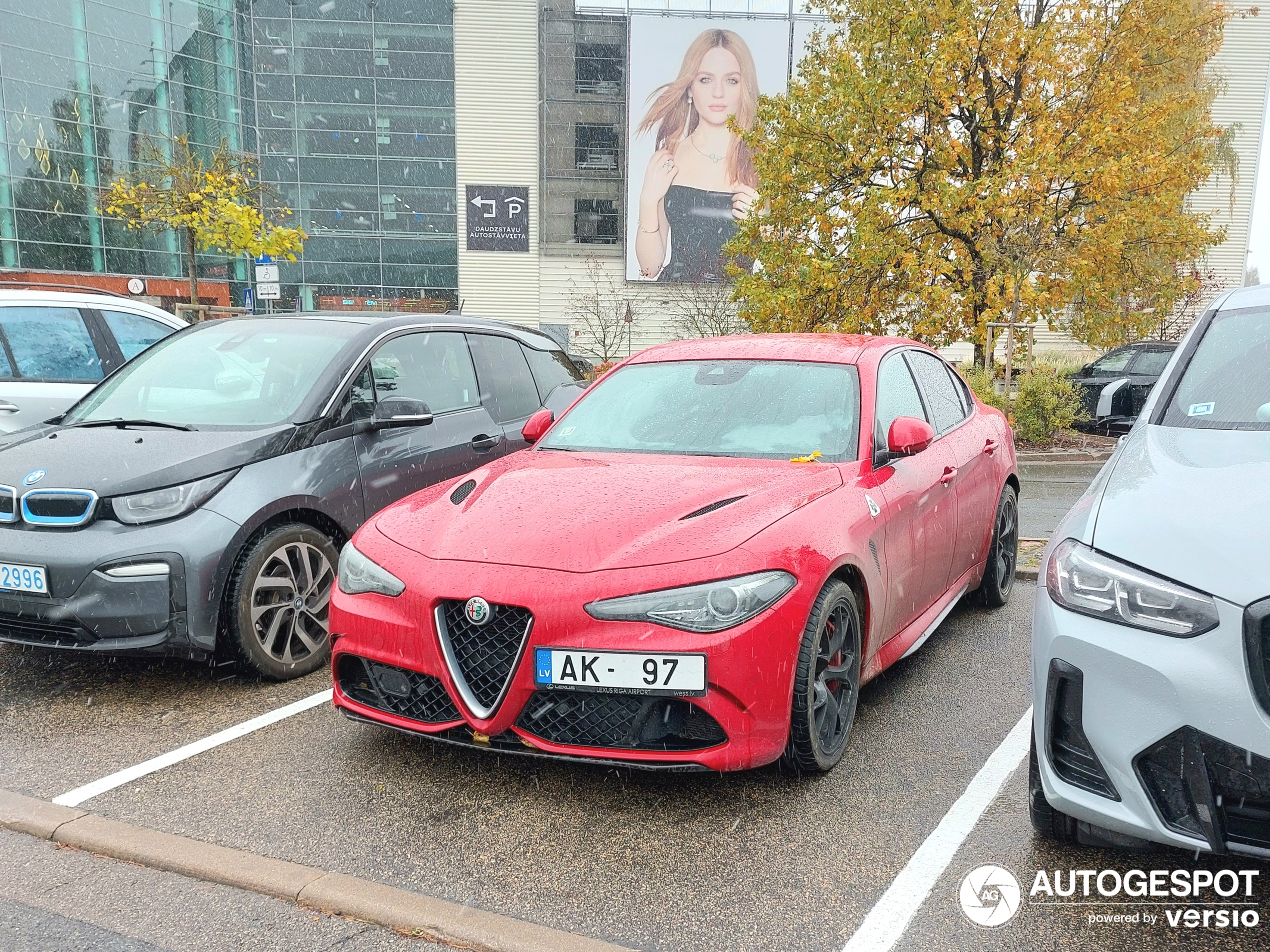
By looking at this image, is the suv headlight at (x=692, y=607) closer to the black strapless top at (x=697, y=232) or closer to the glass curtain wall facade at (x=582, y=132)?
the black strapless top at (x=697, y=232)

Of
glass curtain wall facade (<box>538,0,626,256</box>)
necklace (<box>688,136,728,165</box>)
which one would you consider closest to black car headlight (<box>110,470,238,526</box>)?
necklace (<box>688,136,728,165</box>)

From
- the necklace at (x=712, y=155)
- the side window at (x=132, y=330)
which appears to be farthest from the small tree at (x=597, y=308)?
the side window at (x=132, y=330)

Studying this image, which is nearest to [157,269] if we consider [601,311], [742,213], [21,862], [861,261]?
[601,311]

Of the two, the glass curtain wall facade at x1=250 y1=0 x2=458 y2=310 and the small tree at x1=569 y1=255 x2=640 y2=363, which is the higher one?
the glass curtain wall facade at x1=250 y1=0 x2=458 y2=310

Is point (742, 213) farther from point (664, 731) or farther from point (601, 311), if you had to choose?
point (664, 731)

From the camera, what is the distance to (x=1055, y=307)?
51.9 feet

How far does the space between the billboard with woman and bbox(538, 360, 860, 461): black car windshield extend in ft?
122

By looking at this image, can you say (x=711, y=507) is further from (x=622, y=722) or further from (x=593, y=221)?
(x=593, y=221)

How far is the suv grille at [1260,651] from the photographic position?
6.88ft

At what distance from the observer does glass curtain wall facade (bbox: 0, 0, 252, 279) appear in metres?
37.4

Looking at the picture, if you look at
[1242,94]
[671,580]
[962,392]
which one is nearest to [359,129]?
[1242,94]

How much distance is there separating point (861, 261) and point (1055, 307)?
3414 mm

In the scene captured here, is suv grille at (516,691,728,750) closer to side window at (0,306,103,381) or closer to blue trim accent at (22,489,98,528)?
blue trim accent at (22,489,98,528)

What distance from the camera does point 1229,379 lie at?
3.35 metres
